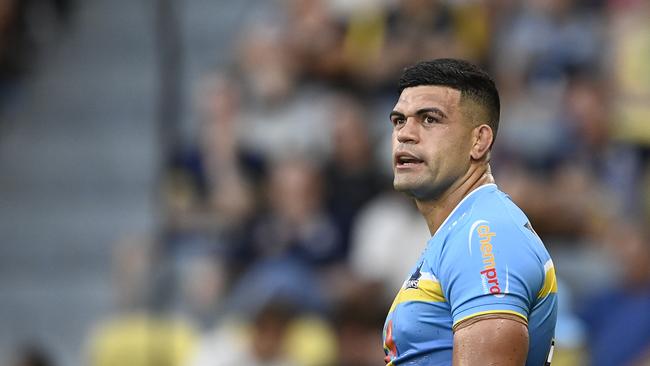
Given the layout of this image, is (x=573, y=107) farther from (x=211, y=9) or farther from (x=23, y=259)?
(x=23, y=259)

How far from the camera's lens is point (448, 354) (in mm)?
3328

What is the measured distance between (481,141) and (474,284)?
0.50m

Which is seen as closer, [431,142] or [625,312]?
[431,142]

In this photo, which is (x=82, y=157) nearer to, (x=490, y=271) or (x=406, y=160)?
(x=406, y=160)

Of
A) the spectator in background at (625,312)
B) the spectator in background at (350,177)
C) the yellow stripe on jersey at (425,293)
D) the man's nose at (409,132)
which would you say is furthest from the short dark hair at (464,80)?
the spectator in background at (350,177)

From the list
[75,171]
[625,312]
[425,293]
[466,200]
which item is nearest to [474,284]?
[425,293]

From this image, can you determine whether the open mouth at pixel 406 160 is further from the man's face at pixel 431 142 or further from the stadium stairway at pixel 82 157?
the stadium stairway at pixel 82 157

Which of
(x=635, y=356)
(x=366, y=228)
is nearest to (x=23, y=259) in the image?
(x=366, y=228)

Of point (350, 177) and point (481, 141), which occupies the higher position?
point (350, 177)

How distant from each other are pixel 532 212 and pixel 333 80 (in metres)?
2.23

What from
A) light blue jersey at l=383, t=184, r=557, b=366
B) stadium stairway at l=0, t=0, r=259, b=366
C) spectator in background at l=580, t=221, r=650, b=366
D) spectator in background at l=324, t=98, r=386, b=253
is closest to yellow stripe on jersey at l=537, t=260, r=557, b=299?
light blue jersey at l=383, t=184, r=557, b=366

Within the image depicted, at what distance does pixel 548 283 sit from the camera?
3.38 meters

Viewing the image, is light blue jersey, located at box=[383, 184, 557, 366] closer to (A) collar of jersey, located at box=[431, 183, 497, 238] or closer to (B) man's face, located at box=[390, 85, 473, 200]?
(A) collar of jersey, located at box=[431, 183, 497, 238]

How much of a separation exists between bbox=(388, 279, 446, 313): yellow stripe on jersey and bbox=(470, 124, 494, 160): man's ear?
40 centimetres
